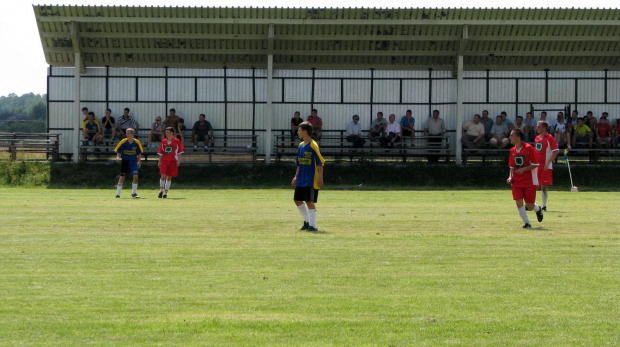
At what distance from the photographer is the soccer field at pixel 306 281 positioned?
22.2ft

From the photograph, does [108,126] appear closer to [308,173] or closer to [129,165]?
[129,165]

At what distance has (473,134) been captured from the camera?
34.5 metres

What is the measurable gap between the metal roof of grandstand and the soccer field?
1793 centimetres

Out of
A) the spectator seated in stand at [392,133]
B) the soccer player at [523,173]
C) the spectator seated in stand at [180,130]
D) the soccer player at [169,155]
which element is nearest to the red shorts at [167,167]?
the soccer player at [169,155]

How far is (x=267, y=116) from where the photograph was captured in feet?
113

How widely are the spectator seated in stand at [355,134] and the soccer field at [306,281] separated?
18113mm

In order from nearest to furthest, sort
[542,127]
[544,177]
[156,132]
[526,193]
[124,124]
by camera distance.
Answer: [526,193] → [542,127] → [544,177] → [156,132] → [124,124]

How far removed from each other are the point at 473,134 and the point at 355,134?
4419 millimetres

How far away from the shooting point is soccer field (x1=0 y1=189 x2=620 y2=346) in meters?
6.75

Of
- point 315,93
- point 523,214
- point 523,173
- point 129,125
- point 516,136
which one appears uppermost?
point 315,93

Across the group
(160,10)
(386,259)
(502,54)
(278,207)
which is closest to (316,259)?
(386,259)

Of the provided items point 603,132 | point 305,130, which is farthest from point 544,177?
point 603,132

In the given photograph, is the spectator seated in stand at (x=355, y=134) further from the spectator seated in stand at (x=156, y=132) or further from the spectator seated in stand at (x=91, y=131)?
the spectator seated in stand at (x=91, y=131)

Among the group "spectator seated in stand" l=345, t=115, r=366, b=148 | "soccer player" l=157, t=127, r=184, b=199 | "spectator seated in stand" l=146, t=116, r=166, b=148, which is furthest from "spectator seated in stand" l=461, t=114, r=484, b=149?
"soccer player" l=157, t=127, r=184, b=199
